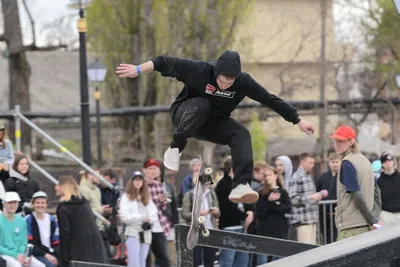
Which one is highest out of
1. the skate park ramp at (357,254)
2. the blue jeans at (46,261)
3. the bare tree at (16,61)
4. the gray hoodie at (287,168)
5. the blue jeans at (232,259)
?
the bare tree at (16,61)

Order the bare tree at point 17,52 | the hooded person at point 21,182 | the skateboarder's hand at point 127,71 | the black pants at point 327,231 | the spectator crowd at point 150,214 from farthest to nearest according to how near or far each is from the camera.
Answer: the bare tree at point 17,52 → the black pants at point 327,231 → the hooded person at point 21,182 → the spectator crowd at point 150,214 → the skateboarder's hand at point 127,71

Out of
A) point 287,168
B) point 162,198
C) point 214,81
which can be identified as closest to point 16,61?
point 287,168

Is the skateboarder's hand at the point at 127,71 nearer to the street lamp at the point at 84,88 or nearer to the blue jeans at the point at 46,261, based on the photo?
the blue jeans at the point at 46,261

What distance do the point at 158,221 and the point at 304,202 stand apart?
2036 mm

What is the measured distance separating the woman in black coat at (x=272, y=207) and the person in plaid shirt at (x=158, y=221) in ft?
4.37

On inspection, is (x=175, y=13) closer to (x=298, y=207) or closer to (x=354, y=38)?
(x=354, y=38)

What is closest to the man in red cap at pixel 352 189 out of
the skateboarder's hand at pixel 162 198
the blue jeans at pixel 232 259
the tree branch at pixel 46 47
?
the blue jeans at pixel 232 259

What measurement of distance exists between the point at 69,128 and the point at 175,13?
15.2ft

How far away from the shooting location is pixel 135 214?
1114cm

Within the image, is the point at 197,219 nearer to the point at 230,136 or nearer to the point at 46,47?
the point at 230,136

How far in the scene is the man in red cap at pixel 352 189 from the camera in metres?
8.75

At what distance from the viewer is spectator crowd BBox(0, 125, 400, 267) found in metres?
10.5

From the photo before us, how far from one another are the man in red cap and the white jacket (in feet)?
10.2

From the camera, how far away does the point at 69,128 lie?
25.0m
